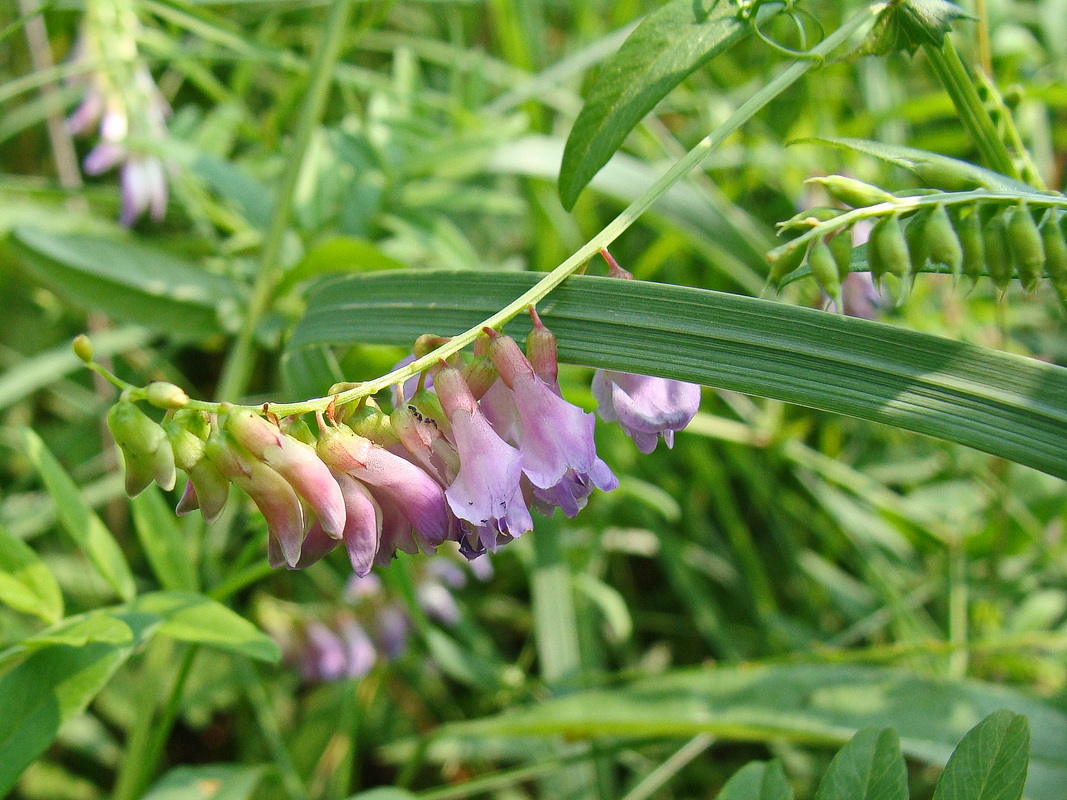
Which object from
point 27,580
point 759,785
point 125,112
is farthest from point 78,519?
point 125,112

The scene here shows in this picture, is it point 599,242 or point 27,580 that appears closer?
point 599,242

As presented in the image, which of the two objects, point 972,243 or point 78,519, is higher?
point 972,243

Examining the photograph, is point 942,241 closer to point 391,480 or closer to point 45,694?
point 391,480

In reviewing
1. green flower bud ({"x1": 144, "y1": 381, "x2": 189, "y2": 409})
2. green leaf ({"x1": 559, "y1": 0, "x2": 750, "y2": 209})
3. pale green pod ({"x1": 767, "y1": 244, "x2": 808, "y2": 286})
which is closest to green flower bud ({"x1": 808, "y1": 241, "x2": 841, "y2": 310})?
pale green pod ({"x1": 767, "y1": 244, "x2": 808, "y2": 286})

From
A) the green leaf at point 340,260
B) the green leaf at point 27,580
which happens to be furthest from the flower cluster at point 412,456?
the green leaf at point 340,260

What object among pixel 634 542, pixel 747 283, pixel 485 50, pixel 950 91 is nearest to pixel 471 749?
pixel 634 542

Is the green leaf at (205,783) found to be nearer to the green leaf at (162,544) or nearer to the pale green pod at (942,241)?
the green leaf at (162,544)

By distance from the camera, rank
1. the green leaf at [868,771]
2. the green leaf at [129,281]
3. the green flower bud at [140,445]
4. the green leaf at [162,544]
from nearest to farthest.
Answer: the green flower bud at [140,445] < the green leaf at [868,771] < the green leaf at [162,544] < the green leaf at [129,281]
